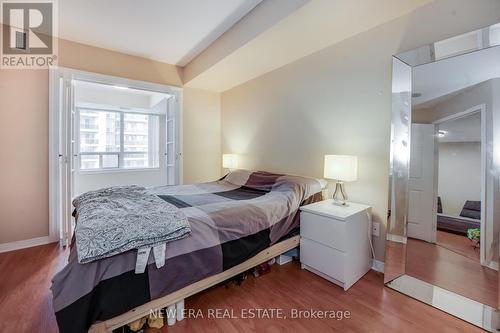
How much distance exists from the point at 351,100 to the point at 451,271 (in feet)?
5.28

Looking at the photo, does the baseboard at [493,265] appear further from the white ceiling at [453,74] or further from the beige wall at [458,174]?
the white ceiling at [453,74]

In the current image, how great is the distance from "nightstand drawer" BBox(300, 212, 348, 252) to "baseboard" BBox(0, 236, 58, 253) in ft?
9.88

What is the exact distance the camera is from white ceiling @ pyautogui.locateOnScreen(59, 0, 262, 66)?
7.23ft

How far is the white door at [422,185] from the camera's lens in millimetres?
1796

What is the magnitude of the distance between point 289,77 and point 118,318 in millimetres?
2833

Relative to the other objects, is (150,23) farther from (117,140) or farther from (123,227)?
(117,140)

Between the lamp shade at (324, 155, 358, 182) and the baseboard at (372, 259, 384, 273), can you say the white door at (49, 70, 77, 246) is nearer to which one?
the lamp shade at (324, 155, 358, 182)

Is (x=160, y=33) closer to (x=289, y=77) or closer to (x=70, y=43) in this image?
(x=70, y=43)

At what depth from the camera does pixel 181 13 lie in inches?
91.4

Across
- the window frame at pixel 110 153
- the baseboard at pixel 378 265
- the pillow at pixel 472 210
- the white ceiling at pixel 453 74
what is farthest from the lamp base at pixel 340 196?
the window frame at pixel 110 153

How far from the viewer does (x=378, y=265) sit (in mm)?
2133

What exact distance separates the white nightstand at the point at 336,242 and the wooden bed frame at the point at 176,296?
288mm

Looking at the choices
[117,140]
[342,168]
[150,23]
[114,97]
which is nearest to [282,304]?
[342,168]

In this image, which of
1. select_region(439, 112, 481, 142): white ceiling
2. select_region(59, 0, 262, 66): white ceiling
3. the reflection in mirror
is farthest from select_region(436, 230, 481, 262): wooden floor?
select_region(59, 0, 262, 66): white ceiling
